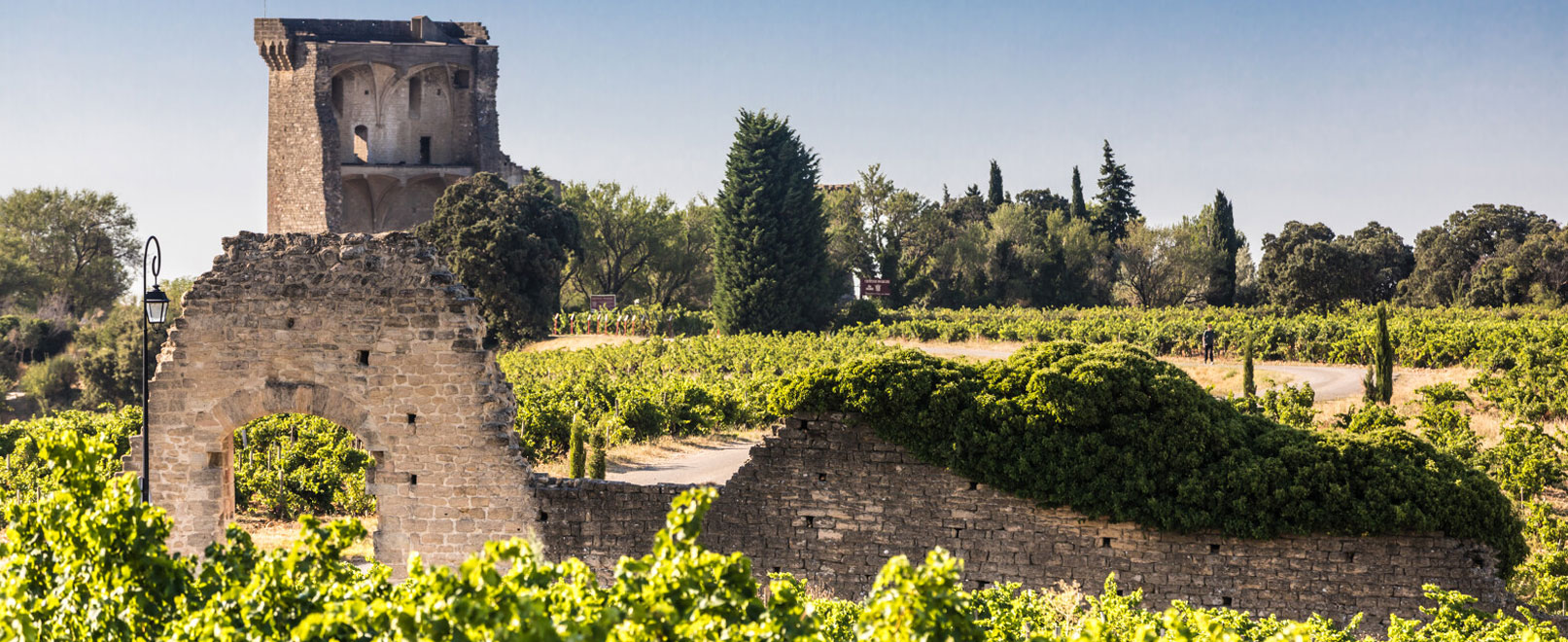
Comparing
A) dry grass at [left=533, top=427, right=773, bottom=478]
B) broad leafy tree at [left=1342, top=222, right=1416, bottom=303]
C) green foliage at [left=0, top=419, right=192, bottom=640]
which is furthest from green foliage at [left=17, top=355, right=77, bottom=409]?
broad leafy tree at [left=1342, top=222, right=1416, bottom=303]

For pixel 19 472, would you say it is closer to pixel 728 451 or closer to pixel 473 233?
pixel 728 451

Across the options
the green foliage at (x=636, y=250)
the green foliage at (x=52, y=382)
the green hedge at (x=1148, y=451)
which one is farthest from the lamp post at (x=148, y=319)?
the green foliage at (x=636, y=250)

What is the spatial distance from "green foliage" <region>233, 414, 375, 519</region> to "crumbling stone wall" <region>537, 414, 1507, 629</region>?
663 cm

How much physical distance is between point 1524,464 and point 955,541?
849 centimetres

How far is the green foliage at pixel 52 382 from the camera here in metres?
40.4

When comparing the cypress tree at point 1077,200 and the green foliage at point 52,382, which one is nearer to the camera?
the green foliage at point 52,382

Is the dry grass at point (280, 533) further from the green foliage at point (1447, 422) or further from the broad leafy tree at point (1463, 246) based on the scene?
the broad leafy tree at point (1463, 246)

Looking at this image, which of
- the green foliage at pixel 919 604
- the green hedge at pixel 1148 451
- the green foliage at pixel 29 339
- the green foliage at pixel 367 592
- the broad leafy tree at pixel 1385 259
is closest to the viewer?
the green foliage at pixel 367 592

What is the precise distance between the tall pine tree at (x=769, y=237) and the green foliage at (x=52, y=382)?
72.1 feet

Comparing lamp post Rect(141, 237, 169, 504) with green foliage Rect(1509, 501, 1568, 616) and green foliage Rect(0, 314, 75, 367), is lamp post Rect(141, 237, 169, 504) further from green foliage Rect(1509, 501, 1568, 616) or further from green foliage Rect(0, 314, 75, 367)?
green foliage Rect(0, 314, 75, 367)

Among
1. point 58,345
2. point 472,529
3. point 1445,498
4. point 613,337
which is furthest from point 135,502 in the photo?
point 58,345

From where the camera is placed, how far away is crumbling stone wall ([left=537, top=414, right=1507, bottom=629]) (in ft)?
33.3

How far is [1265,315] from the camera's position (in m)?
39.5

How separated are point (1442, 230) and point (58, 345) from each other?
54.6 metres
